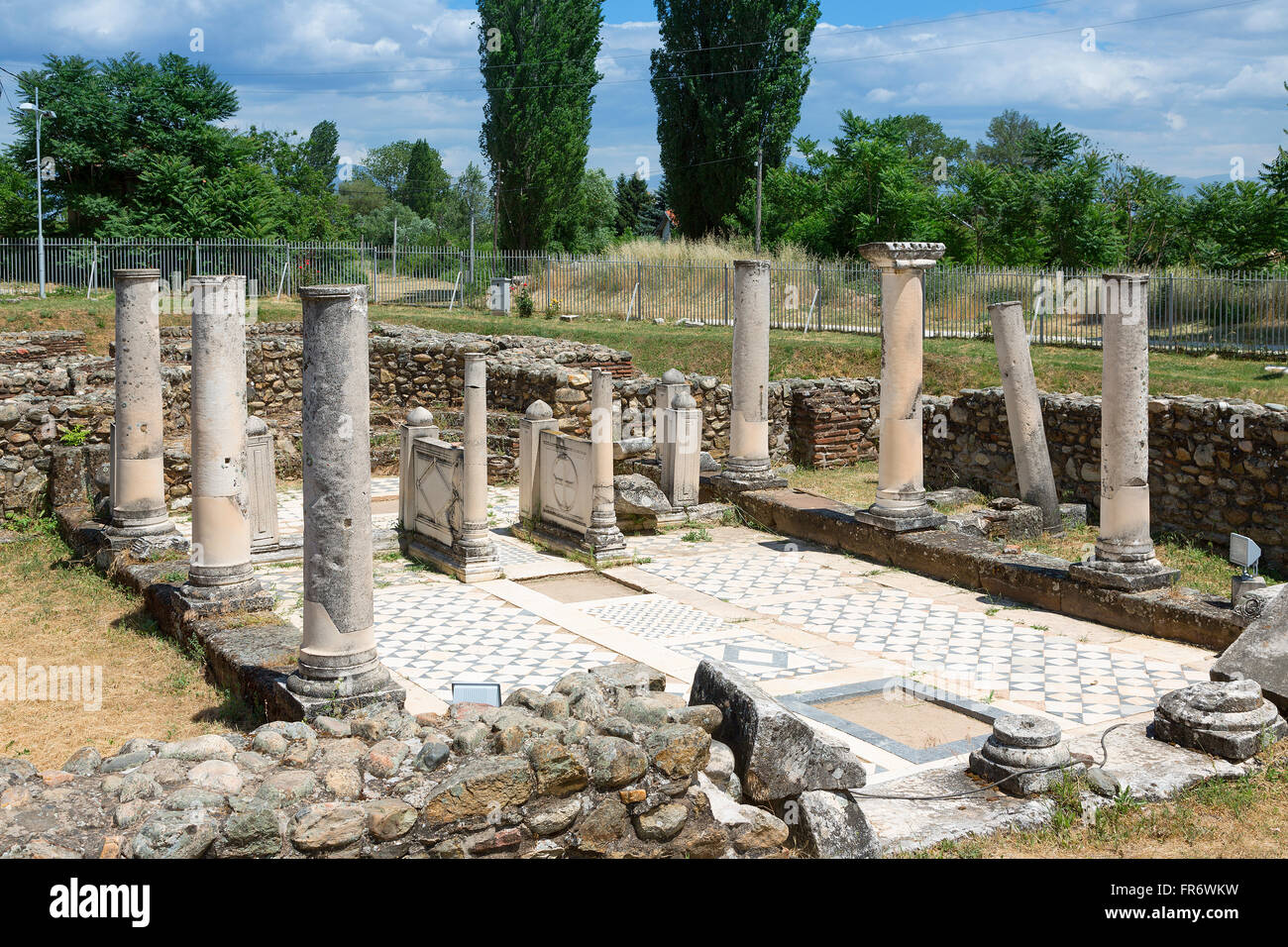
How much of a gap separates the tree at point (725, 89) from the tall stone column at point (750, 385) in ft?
80.3

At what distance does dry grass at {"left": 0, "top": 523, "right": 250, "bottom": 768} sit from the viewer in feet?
24.2

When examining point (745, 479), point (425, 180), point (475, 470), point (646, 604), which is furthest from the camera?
point (425, 180)

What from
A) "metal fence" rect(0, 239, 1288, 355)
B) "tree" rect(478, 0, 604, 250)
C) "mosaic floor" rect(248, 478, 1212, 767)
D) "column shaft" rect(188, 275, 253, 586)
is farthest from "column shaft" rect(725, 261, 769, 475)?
"tree" rect(478, 0, 604, 250)

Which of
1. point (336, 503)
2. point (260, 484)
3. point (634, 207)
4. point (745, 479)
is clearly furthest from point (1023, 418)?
point (634, 207)

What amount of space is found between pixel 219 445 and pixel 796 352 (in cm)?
1472

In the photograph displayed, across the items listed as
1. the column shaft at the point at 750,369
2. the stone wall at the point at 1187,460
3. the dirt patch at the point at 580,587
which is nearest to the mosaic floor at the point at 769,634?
the dirt patch at the point at 580,587

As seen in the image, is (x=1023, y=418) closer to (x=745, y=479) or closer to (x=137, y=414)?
(x=745, y=479)

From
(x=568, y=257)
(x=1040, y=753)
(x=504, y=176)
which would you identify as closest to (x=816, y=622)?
(x=1040, y=753)

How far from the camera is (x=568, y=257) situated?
3184cm

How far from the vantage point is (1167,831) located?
5.46m

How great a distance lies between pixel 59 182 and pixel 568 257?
1595 centimetres

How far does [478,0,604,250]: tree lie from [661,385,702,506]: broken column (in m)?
25.7

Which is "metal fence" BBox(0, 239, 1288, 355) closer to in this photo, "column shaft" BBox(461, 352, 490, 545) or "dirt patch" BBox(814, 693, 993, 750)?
"column shaft" BBox(461, 352, 490, 545)
